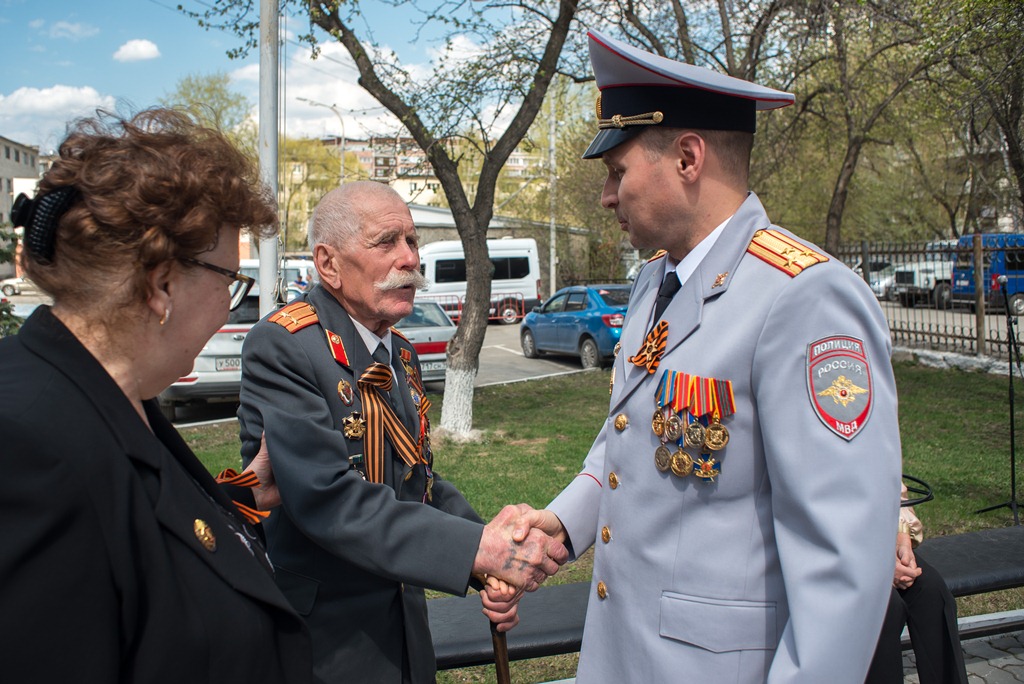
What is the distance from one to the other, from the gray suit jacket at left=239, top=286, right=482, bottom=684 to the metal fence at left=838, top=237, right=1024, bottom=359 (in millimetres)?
12441

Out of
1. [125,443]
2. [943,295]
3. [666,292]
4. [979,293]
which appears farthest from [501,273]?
[125,443]

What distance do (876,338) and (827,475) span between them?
29cm

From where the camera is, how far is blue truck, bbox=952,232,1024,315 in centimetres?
1248

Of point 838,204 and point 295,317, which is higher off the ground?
point 838,204

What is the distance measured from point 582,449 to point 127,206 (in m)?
7.70

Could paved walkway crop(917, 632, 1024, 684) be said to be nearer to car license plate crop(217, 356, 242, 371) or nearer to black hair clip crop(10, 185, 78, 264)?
black hair clip crop(10, 185, 78, 264)

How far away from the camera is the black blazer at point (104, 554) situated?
1.10 metres

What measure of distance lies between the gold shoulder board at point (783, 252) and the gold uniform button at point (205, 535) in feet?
3.85

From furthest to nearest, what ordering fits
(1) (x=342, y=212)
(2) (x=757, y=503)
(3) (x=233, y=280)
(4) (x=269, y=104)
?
(4) (x=269, y=104), (1) (x=342, y=212), (2) (x=757, y=503), (3) (x=233, y=280)

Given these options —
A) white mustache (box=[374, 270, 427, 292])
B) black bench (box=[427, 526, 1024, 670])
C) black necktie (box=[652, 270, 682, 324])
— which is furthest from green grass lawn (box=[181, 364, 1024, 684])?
black necktie (box=[652, 270, 682, 324])

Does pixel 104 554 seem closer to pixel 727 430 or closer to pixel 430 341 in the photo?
pixel 727 430

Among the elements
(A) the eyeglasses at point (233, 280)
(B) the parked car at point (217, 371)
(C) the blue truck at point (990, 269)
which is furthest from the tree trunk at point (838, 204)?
(A) the eyeglasses at point (233, 280)

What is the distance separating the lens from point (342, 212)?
245cm

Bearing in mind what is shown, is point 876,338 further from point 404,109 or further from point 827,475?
point 404,109
